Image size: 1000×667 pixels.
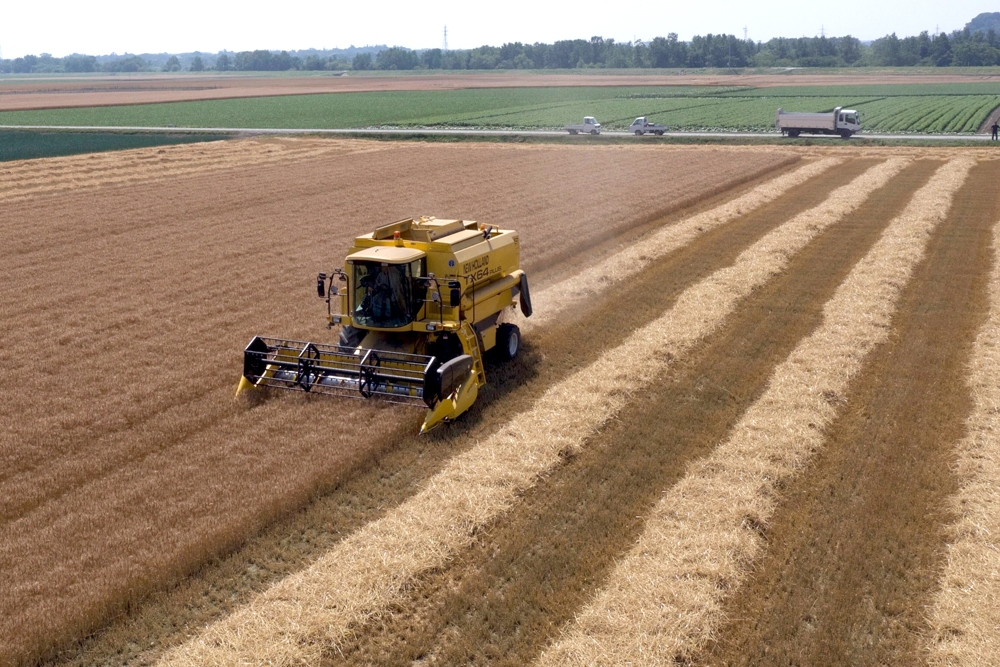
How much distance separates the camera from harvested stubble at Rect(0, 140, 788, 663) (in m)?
10.4

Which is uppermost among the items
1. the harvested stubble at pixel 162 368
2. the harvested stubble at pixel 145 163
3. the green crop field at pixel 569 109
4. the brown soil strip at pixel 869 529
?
the green crop field at pixel 569 109

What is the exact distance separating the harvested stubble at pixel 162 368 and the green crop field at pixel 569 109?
39359 millimetres

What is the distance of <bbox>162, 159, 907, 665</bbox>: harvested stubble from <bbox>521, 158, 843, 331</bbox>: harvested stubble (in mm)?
2557

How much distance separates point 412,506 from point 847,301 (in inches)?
503

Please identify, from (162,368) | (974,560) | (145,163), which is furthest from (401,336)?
(145,163)

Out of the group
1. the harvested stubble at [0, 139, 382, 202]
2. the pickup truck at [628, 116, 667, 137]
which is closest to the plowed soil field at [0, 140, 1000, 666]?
the harvested stubble at [0, 139, 382, 202]

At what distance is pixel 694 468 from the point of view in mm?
12227

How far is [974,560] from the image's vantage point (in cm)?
988

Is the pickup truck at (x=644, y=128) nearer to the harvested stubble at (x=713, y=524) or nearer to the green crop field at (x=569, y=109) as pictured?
the green crop field at (x=569, y=109)

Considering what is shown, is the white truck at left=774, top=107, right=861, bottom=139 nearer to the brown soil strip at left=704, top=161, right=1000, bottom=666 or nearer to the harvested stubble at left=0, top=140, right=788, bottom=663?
the harvested stubble at left=0, top=140, right=788, bottom=663

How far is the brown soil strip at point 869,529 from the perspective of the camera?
8727mm

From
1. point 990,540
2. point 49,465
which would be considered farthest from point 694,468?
point 49,465

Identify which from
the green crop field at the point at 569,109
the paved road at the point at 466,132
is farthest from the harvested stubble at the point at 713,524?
the green crop field at the point at 569,109

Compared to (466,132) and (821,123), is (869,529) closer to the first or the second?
(821,123)
